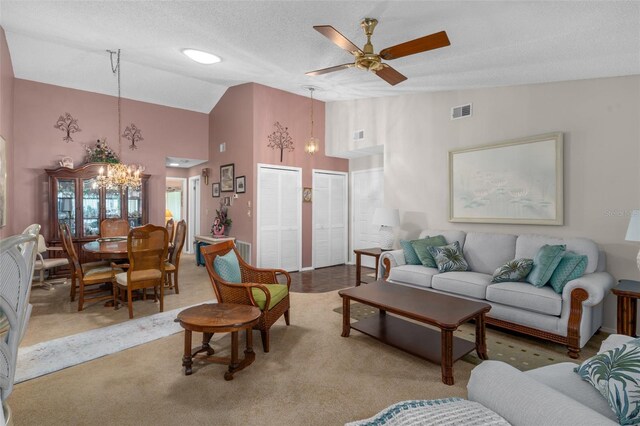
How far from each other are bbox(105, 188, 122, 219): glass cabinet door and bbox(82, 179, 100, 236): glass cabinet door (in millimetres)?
150

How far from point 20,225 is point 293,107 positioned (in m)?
4.95

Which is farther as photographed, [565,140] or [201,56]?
[201,56]

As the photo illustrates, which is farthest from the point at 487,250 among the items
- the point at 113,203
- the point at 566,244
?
the point at 113,203

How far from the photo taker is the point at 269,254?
5.79m

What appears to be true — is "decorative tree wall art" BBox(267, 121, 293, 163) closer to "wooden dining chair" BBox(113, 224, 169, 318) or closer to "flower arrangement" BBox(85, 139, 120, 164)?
"wooden dining chair" BBox(113, 224, 169, 318)

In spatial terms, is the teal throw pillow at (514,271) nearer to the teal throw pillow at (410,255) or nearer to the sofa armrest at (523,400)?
the teal throw pillow at (410,255)

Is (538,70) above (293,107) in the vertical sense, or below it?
below

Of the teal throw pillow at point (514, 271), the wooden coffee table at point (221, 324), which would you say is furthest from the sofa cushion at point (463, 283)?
the wooden coffee table at point (221, 324)

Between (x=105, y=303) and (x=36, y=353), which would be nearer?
(x=36, y=353)

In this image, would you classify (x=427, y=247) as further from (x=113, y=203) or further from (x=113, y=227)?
(x=113, y=203)

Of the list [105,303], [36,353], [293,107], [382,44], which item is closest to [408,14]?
[382,44]

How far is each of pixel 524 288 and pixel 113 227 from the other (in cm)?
599

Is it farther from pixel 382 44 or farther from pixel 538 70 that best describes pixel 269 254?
pixel 538 70

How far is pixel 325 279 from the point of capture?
5.50m
